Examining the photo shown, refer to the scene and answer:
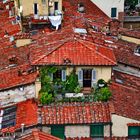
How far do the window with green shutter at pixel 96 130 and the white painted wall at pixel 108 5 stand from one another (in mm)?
24678

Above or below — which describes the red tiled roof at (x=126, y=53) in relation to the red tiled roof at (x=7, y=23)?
below

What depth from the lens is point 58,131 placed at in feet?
121

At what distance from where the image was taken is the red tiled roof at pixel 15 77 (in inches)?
1556

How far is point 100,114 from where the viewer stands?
3706 centimetres

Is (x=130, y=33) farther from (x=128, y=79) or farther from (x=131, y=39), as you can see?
(x=128, y=79)

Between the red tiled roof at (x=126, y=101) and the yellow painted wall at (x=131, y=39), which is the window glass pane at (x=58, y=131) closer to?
the red tiled roof at (x=126, y=101)

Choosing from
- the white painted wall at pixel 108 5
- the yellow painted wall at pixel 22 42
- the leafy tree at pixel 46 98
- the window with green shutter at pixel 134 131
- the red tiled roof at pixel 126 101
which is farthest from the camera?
the white painted wall at pixel 108 5

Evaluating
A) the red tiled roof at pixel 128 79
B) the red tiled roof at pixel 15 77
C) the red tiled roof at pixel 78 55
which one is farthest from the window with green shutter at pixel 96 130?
the red tiled roof at pixel 128 79


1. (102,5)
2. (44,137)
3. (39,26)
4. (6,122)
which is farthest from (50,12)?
(44,137)

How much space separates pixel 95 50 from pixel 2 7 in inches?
1043

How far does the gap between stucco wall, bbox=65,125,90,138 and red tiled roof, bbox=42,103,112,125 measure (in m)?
0.48

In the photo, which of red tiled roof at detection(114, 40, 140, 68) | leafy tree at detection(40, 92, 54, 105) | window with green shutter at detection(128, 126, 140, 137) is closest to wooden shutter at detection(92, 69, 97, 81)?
leafy tree at detection(40, 92, 54, 105)

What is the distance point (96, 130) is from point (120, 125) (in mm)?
1671

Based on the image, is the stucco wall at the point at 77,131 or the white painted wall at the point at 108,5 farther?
the white painted wall at the point at 108,5
